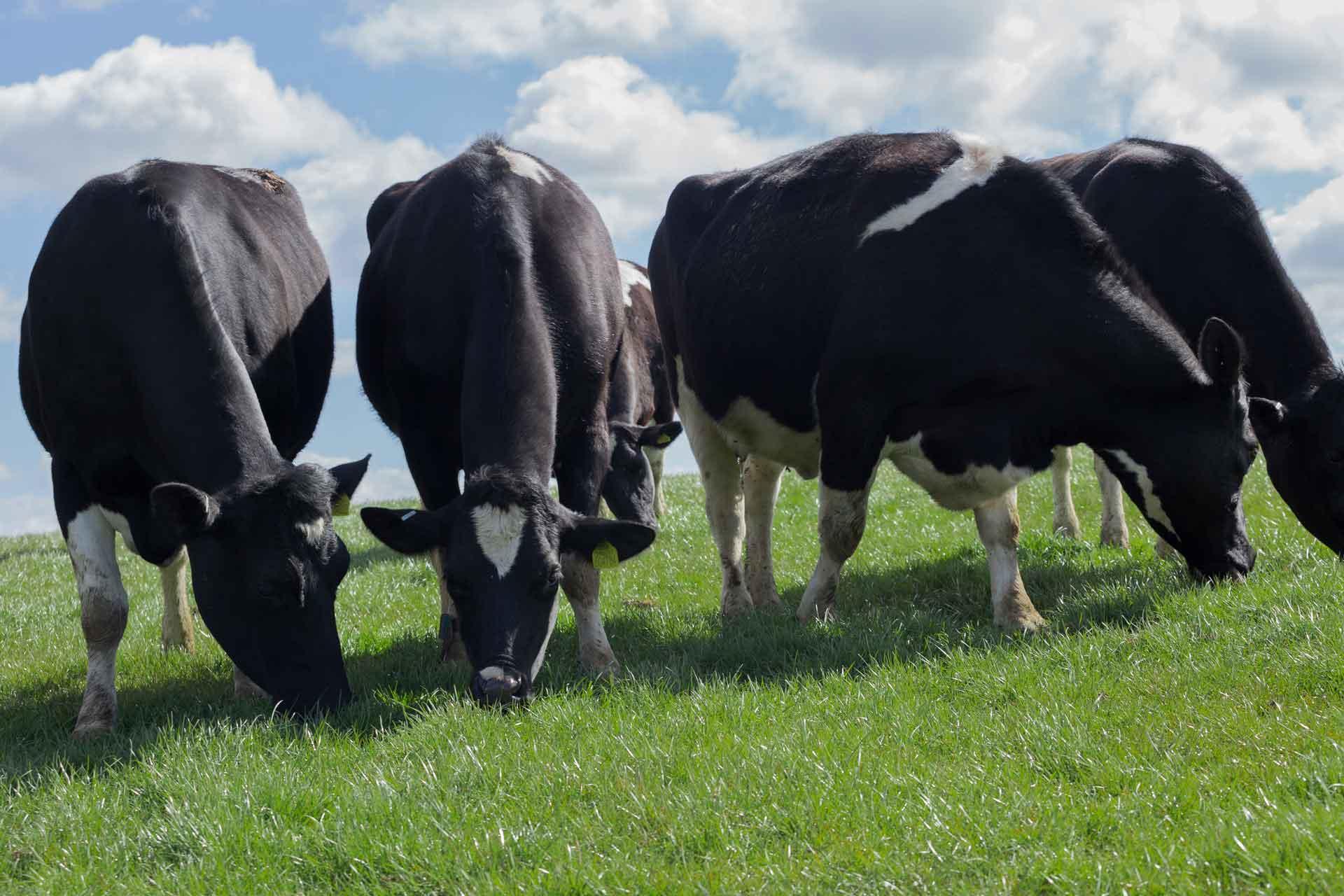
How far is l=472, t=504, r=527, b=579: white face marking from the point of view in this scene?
21.0ft

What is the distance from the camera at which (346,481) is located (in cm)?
676

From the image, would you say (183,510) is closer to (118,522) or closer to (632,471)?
(118,522)

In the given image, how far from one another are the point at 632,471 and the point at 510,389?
5.00 metres

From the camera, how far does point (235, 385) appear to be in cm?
688

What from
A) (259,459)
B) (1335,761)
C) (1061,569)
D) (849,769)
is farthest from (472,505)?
(1061,569)

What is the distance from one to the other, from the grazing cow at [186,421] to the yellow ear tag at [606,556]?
51.4 inches

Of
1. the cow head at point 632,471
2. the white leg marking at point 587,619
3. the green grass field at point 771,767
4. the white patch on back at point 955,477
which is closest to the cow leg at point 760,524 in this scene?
the cow head at point 632,471

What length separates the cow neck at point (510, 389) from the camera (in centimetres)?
684

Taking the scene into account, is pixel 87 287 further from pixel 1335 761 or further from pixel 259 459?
pixel 1335 761

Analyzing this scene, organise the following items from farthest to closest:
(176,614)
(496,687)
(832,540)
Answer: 1. (176,614)
2. (832,540)
3. (496,687)

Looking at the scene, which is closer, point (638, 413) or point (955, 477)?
point (955, 477)

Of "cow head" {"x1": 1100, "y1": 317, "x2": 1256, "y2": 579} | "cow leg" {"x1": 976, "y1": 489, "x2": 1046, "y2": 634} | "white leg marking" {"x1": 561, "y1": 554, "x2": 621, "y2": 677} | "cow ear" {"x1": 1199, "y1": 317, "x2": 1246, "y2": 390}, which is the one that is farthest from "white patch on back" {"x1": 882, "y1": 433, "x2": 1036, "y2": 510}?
"white leg marking" {"x1": 561, "y1": 554, "x2": 621, "y2": 677}

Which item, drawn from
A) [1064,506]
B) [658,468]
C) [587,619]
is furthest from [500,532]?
[658,468]

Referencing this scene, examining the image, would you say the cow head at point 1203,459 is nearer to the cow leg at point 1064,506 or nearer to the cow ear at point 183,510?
the cow leg at point 1064,506
